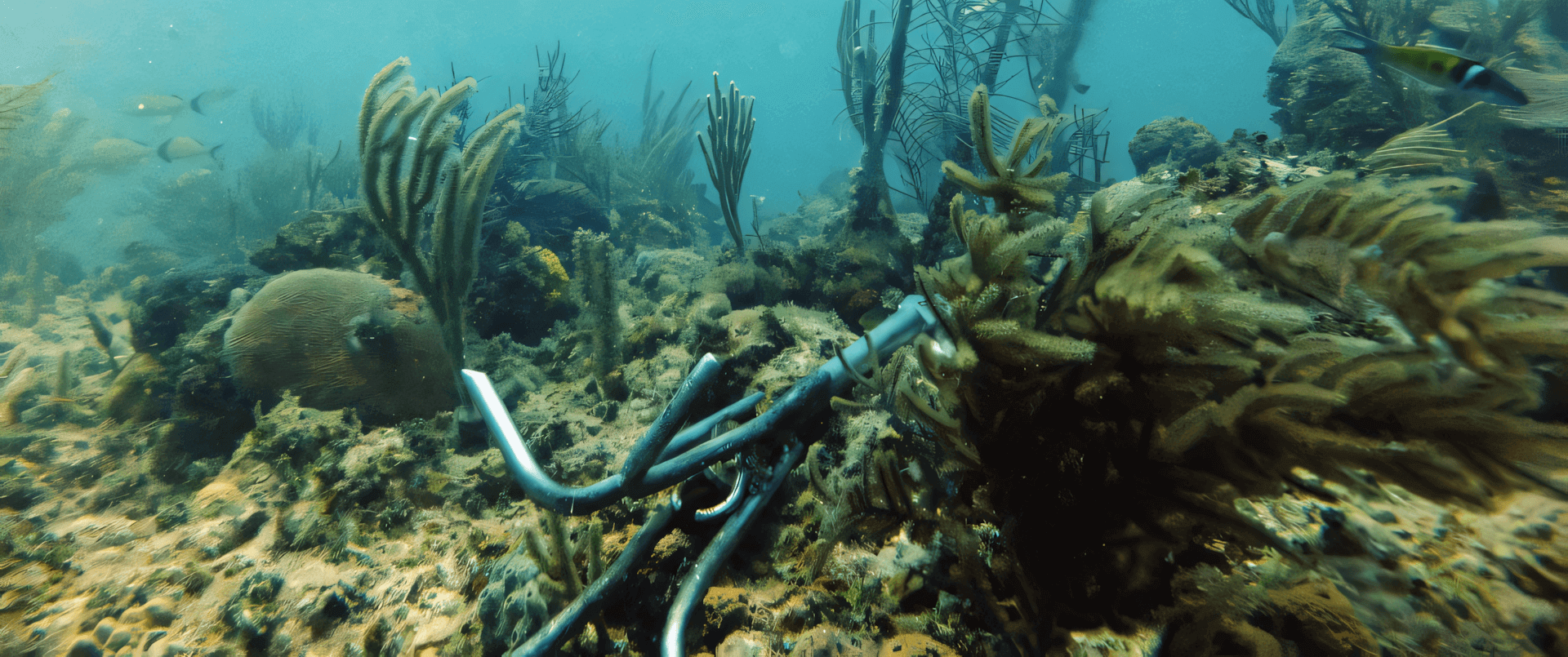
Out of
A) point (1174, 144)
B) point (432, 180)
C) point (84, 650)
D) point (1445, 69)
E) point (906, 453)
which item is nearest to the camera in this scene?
point (906, 453)

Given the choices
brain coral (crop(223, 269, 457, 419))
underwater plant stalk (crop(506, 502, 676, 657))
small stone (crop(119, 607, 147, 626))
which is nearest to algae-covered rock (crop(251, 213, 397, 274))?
brain coral (crop(223, 269, 457, 419))

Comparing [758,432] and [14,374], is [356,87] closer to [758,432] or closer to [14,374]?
[14,374]

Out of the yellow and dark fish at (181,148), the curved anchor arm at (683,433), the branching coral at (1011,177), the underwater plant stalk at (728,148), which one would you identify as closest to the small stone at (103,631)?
the curved anchor arm at (683,433)

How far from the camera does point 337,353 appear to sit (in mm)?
3641

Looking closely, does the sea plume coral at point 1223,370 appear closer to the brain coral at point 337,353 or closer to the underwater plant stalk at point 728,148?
the brain coral at point 337,353

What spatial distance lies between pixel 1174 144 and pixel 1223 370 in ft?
32.0

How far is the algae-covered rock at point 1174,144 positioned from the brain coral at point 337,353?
9543mm

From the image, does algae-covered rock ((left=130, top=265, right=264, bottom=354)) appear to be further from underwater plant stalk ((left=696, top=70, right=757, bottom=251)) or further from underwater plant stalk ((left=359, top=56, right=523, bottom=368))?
underwater plant stalk ((left=696, top=70, right=757, bottom=251))

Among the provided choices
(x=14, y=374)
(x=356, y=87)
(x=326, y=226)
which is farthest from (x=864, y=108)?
(x=356, y=87)

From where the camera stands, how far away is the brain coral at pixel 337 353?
351 cm

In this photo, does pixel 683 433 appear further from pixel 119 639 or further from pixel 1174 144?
pixel 1174 144

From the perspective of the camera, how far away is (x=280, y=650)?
1720 mm

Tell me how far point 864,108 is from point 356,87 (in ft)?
302

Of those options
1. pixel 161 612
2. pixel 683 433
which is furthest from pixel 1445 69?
pixel 161 612
